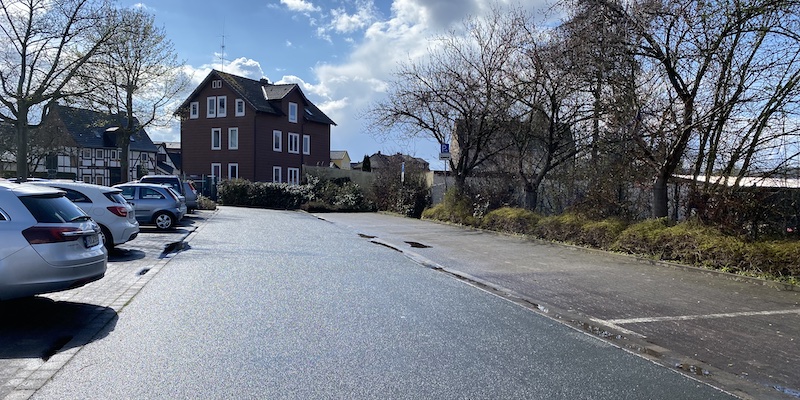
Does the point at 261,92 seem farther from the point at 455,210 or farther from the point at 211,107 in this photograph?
the point at 455,210

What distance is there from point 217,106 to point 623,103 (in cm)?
3924

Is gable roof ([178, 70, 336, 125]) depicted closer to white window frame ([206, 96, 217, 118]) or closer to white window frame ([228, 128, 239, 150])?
white window frame ([206, 96, 217, 118])

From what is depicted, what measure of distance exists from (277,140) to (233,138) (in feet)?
11.5

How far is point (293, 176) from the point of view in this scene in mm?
49719

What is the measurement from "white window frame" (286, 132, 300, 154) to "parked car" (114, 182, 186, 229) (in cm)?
3007

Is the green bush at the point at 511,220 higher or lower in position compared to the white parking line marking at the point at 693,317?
higher

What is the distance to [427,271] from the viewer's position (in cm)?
1123

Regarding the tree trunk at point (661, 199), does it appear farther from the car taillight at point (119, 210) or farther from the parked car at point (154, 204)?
the parked car at point (154, 204)

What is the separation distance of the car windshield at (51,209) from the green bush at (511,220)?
43.3 feet

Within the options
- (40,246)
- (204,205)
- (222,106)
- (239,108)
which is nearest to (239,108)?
(239,108)

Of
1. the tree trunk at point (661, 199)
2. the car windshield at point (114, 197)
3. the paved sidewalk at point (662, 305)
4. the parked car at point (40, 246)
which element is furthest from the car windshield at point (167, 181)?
the tree trunk at point (661, 199)

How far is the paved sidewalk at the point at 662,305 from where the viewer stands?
18.7 feet

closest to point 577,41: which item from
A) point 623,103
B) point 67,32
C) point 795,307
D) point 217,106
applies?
point 623,103

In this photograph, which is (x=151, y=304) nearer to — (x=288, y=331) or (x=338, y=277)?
(x=288, y=331)
